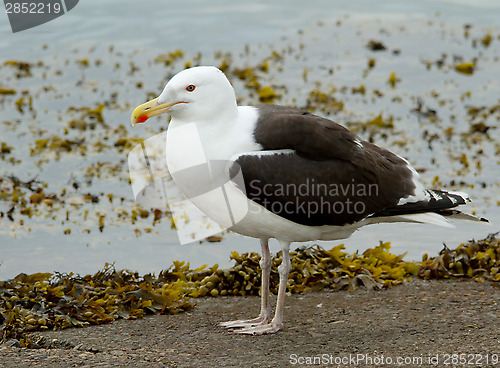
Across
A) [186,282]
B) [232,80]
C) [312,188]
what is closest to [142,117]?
[312,188]

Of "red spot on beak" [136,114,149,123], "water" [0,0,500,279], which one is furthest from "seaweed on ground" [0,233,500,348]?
"red spot on beak" [136,114,149,123]

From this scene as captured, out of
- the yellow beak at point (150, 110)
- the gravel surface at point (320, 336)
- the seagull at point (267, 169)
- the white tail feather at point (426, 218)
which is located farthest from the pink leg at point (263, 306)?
the yellow beak at point (150, 110)

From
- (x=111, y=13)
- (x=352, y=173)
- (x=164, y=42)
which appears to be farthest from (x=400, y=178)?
(x=111, y=13)

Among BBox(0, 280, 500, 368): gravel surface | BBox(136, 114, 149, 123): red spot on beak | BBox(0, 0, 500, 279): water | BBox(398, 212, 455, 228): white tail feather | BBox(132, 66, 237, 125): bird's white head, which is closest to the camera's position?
BBox(0, 280, 500, 368): gravel surface

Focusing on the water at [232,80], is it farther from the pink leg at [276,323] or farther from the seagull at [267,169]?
the seagull at [267,169]

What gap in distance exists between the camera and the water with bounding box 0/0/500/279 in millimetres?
8820

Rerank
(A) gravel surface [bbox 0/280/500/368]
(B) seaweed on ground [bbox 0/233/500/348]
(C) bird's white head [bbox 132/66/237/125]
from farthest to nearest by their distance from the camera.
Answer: (B) seaweed on ground [bbox 0/233/500/348]
(C) bird's white head [bbox 132/66/237/125]
(A) gravel surface [bbox 0/280/500/368]

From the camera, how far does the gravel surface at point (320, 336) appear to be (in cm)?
557

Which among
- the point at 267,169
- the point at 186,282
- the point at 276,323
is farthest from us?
the point at 186,282

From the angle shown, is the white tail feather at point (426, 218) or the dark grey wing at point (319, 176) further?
the white tail feather at point (426, 218)

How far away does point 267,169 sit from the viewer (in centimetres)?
602

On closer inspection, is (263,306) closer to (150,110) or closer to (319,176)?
(319,176)

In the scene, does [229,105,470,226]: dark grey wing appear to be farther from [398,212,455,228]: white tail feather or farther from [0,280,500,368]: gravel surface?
[0,280,500,368]: gravel surface

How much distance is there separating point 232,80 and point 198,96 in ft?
23.4
